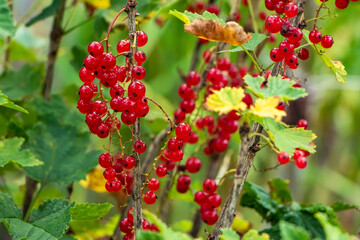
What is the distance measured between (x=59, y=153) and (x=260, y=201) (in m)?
0.34

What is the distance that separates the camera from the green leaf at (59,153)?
2.35ft

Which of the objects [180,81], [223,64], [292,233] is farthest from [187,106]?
[180,81]

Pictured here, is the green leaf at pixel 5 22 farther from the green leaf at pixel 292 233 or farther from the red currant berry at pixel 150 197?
the green leaf at pixel 292 233

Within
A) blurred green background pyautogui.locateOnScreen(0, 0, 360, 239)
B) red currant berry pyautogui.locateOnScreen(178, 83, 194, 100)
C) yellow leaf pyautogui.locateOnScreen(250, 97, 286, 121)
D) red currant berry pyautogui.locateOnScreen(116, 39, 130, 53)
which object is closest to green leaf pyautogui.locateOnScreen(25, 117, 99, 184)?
blurred green background pyautogui.locateOnScreen(0, 0, 360, 239)

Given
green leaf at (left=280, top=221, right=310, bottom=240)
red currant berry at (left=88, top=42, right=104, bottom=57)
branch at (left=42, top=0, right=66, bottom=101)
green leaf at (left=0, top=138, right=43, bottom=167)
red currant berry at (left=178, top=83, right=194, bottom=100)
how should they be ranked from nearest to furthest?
green leaf at (left=280, top=221, right=310, bottom=240) → red currant berry at (left=88, top=42, right=104, bottom=57) → green leaf at (left=0, top=138, right=43, bottom=167) → red currant berry at (left=178, top=83, right=194, bottom=100) → branch at (left=42, top=0, right=66, bottom=101)

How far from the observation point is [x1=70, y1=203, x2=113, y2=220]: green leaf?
1.76ft

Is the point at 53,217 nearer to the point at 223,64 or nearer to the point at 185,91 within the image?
the point at 185,91

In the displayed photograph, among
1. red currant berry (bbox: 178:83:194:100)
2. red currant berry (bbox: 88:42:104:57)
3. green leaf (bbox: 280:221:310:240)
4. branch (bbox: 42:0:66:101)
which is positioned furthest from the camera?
branch (bbox: 42:0:66:101)

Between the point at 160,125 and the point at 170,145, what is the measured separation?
1.20 ft

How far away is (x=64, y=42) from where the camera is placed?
1.66 m

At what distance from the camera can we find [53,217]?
0.55 meters

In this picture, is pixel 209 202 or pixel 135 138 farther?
pixel 209 202

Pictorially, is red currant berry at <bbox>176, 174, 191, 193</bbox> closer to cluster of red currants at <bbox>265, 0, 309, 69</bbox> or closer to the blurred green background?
the blurred green background

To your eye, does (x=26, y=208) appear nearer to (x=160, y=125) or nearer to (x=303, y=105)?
(x=160, y=125)
